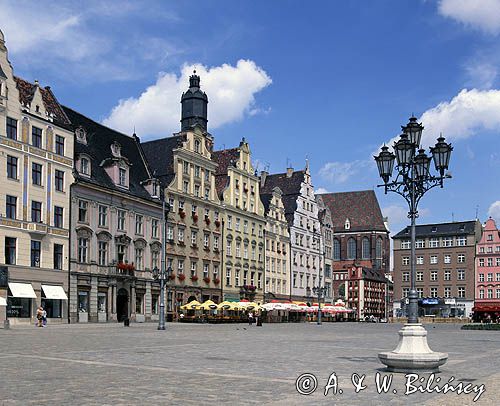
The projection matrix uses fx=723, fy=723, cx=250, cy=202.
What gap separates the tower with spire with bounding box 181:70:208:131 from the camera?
86812mm

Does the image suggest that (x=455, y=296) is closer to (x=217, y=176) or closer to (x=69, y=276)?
(x=217, y=176)

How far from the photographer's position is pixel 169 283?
2884 inches

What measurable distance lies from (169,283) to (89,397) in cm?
6115

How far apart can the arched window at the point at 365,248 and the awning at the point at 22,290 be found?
10338 cm

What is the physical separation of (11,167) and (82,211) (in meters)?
8.67

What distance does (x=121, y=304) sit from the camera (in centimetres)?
6625

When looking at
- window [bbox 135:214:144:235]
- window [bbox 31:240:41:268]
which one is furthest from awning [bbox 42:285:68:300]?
window [bbox 135:214:144:235]

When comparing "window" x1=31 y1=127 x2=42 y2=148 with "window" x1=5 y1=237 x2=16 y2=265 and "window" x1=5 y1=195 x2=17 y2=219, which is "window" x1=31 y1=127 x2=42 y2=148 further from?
"window" x1=5 y1=237 x2=16 y2=265

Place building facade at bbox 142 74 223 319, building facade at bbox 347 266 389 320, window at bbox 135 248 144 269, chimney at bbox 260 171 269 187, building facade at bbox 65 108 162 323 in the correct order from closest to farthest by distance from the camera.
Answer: building facade at bbox 65 108 162 323, window at bbox 135 248 144 269, building facade at bbox 142 74 223 319, chimney at bbox 260 171 269 187, building facade at bbox 347 266 389 320

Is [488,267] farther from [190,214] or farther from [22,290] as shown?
[22,290]

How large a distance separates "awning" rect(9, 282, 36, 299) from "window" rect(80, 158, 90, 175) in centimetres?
1157

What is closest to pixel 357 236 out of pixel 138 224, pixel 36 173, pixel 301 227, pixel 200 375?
pixel 301 227

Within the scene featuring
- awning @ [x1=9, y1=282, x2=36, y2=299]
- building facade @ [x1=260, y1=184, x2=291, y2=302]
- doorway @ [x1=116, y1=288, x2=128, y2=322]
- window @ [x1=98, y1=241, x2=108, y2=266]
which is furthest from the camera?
building facade @ [x1=260, y1=184, x2=291, y2=302]

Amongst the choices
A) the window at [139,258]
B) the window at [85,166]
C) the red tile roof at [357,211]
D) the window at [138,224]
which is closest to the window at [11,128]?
the window at [85,166]
